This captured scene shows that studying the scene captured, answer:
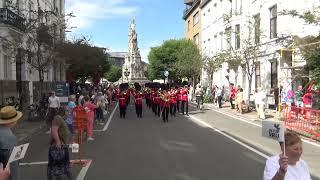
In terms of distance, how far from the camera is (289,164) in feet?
15.1

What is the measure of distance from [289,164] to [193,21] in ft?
208

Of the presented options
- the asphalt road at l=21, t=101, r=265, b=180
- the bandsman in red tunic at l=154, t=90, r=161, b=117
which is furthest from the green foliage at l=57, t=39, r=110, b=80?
the asphalt road at l=21, t=101, r=265, b=180

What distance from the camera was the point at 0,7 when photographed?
29.1 metres

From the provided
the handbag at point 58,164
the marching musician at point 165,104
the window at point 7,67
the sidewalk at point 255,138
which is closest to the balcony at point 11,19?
the window at point 7,67

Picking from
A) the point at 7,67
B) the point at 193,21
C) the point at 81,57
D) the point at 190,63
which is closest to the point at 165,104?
the point at 7,67

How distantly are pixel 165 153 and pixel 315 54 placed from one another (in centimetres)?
668

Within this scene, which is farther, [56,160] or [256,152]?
[256,152]

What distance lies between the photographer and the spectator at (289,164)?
443 centimetres

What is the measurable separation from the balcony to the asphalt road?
8.74 meters

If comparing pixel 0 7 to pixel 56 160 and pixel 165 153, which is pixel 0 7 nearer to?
pixel 165 153

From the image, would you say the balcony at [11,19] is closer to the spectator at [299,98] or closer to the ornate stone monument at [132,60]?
the spectator at [299,98]

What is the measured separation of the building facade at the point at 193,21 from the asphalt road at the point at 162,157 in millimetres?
42911

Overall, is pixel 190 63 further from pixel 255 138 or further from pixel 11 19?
pixel 255 138

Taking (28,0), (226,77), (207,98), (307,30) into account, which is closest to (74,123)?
(307,30)
